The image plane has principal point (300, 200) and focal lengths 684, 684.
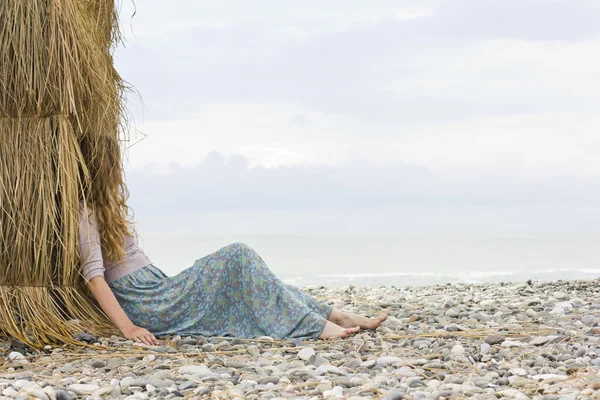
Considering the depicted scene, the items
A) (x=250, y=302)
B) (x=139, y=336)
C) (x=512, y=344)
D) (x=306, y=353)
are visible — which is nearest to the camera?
(x=306, y=353)

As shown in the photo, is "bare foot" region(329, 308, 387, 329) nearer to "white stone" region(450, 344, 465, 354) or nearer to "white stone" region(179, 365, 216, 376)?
"white stone" region(450, 344, 465, 354)

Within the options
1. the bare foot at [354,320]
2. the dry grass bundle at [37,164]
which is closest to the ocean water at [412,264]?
the bare foot at [354,320]

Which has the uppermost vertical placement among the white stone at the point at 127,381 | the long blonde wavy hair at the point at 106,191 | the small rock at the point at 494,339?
the long blonde wavy hair at the point at 106,191

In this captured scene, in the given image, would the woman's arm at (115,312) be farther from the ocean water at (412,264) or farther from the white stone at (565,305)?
the ocean water at (412,264)

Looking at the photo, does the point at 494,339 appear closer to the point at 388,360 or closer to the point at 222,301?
the point at 388,360

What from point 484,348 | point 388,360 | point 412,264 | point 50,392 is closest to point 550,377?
point 484,348

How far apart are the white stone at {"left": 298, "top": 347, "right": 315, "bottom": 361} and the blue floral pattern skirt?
1.50ft

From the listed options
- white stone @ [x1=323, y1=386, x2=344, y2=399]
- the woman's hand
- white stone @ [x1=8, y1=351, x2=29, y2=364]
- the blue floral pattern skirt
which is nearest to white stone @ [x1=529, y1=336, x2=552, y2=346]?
the blue floral pattern skirt

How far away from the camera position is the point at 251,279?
12.1ft

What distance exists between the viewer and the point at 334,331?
3652mm

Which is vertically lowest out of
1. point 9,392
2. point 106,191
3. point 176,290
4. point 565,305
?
point 9,392

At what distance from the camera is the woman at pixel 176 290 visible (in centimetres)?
365

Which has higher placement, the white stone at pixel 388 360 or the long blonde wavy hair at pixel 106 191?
the long blonde wavy hair at pixel 106 191

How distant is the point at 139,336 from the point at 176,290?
34cm
